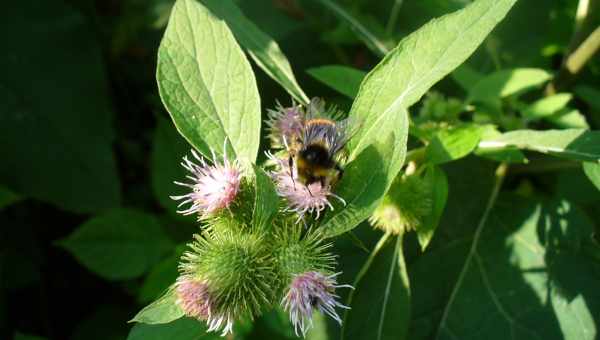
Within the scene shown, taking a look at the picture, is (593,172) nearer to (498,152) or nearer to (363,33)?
(498,152)

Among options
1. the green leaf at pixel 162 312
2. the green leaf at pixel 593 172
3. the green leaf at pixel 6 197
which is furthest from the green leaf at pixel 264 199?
the green leaf at pixel 6 197

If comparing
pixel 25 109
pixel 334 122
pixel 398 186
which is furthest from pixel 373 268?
pixel 25 109

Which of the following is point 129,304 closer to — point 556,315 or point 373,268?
point 373,268

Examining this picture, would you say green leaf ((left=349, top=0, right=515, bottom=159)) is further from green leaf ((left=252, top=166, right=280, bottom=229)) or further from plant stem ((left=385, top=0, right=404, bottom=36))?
plant stem ((left=385, top=0, right=404, bottom=36))

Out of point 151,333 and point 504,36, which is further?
point 504,36

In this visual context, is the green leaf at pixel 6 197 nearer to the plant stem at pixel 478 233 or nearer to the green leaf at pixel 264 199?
the green leaf at pixel 264 199

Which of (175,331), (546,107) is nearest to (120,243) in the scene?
(175,331)

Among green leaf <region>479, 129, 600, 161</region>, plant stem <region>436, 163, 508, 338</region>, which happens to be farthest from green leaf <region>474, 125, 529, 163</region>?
plant stem <region>436, 163, 508, 338</region>
